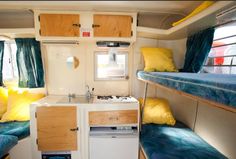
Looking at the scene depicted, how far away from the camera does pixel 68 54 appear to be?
2.46 m

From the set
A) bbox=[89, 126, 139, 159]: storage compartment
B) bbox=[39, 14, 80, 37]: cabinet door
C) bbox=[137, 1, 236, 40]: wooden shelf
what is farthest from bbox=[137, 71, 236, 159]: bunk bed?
bbox=[39, 14, 80, 37]: cabinet door

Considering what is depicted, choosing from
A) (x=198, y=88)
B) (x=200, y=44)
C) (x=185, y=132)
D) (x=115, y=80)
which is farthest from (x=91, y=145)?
(x=200, y=44)

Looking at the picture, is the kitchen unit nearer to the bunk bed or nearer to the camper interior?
the camper interior

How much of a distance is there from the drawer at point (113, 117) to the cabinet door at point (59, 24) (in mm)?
1135

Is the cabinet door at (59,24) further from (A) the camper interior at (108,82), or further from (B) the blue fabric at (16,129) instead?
(B) the blue fabric at (16,129)

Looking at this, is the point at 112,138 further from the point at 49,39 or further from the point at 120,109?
the point at 49,39

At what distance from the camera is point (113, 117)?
198cm

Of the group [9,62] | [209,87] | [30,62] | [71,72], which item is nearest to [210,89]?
[209,87]

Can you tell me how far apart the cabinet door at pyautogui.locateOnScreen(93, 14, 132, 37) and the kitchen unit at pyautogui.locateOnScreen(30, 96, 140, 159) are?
3.05 ft

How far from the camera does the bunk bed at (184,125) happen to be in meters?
0.75

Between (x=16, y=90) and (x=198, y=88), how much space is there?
2551 millimetres

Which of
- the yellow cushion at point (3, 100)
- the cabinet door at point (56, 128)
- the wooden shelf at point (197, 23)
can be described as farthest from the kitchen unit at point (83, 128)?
the wooden shelf at point (197, 23)

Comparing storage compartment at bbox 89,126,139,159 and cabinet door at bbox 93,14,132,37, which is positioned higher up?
cabinet door at bbox 93,14,132,37

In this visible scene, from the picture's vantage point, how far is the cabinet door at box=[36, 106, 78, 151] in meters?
1.96
